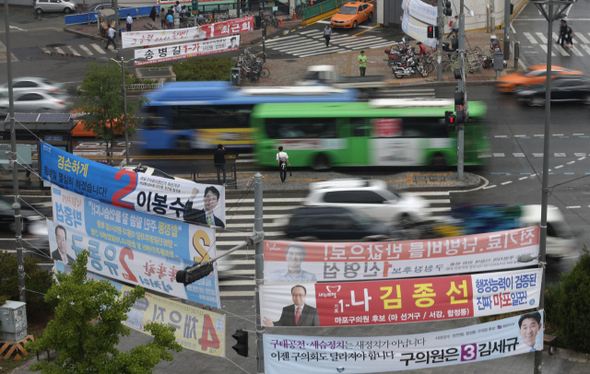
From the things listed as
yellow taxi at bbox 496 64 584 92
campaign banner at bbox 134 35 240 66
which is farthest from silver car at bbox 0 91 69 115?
yellow taxi at bbox 496 64 584 92

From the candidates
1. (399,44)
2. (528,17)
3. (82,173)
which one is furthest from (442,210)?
(528,17)

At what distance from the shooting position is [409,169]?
35.8 metres

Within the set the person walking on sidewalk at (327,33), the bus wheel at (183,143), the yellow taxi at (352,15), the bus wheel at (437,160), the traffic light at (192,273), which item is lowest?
the traffic light at (192,273)

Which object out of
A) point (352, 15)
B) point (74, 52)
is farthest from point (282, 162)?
point (352, 15)

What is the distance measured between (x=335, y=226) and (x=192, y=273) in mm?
10950

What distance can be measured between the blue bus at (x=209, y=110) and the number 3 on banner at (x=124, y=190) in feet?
56.7

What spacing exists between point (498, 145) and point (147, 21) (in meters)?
37.0

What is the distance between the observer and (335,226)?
26969 millimetres

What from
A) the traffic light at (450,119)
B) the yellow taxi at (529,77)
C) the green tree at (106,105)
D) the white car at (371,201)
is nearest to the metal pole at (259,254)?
the white car at (371,201)

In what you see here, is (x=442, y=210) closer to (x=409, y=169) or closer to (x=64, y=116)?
(x=409, y=169)

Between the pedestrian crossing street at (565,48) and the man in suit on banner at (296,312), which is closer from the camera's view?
the man in suit on banner at (296,312)

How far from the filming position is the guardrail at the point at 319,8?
208 ft

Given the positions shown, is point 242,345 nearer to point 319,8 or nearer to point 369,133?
point 369,133

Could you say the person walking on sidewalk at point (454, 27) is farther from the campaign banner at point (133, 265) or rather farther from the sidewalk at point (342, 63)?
the campaign banner at point (133, 265)
